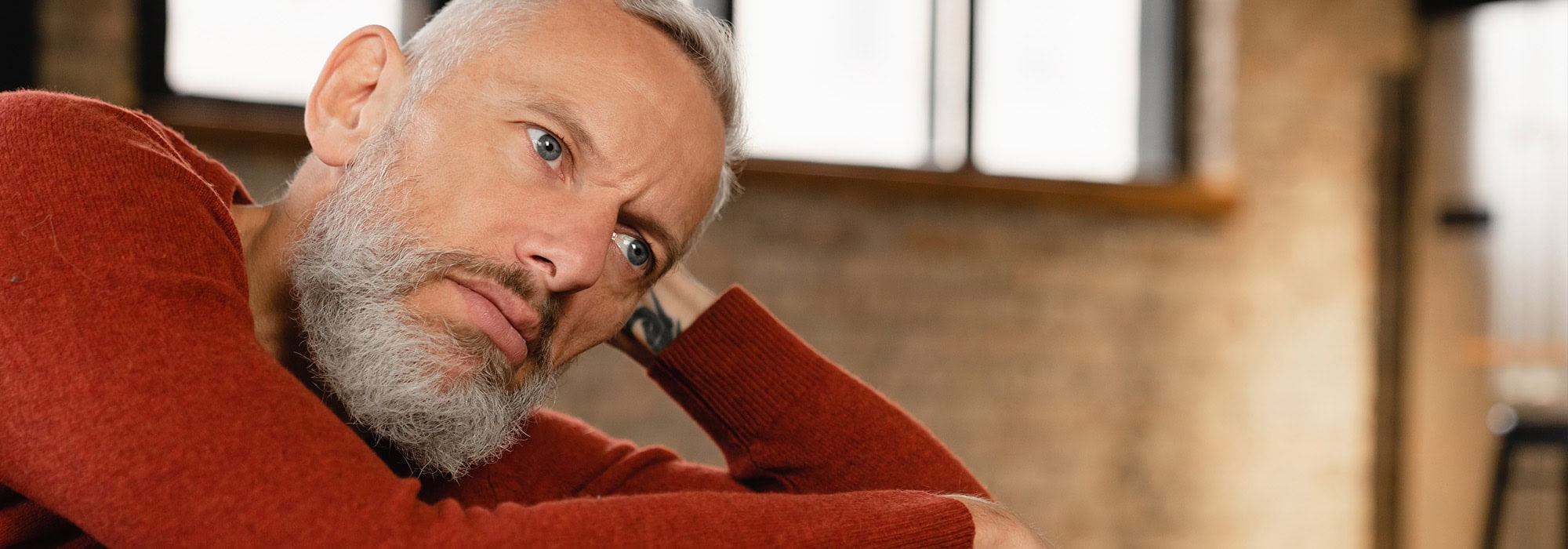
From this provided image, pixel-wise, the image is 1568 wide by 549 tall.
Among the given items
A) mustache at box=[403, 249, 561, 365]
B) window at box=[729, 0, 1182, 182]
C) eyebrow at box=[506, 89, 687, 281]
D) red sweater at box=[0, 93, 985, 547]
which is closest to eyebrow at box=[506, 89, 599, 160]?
eyebrow at box=[506, 89, 687, 281]

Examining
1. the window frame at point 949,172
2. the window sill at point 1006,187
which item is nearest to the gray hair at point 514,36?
the window frame at point 949,172

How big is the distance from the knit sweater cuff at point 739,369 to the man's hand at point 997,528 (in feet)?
1.00

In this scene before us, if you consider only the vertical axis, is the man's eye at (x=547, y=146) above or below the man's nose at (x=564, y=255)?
above

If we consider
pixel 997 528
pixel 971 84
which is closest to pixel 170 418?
pixel 997 528

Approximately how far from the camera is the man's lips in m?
1.03

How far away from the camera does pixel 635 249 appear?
1.22 meters

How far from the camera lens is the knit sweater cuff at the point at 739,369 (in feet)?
4.56

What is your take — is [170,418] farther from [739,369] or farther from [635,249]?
[739,369]

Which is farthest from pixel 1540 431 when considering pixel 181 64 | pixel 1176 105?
pixel 181 64

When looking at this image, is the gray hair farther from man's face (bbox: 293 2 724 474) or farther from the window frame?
the window frame

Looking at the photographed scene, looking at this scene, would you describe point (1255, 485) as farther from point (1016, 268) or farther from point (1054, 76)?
point (1054, 76)

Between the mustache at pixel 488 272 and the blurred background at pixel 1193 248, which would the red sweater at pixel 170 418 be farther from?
the blurred background at pixel 1193 248

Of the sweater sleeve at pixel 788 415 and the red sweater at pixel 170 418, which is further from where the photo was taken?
the sweater sleeve at pixel 788 415

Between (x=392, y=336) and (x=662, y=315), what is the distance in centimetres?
44
